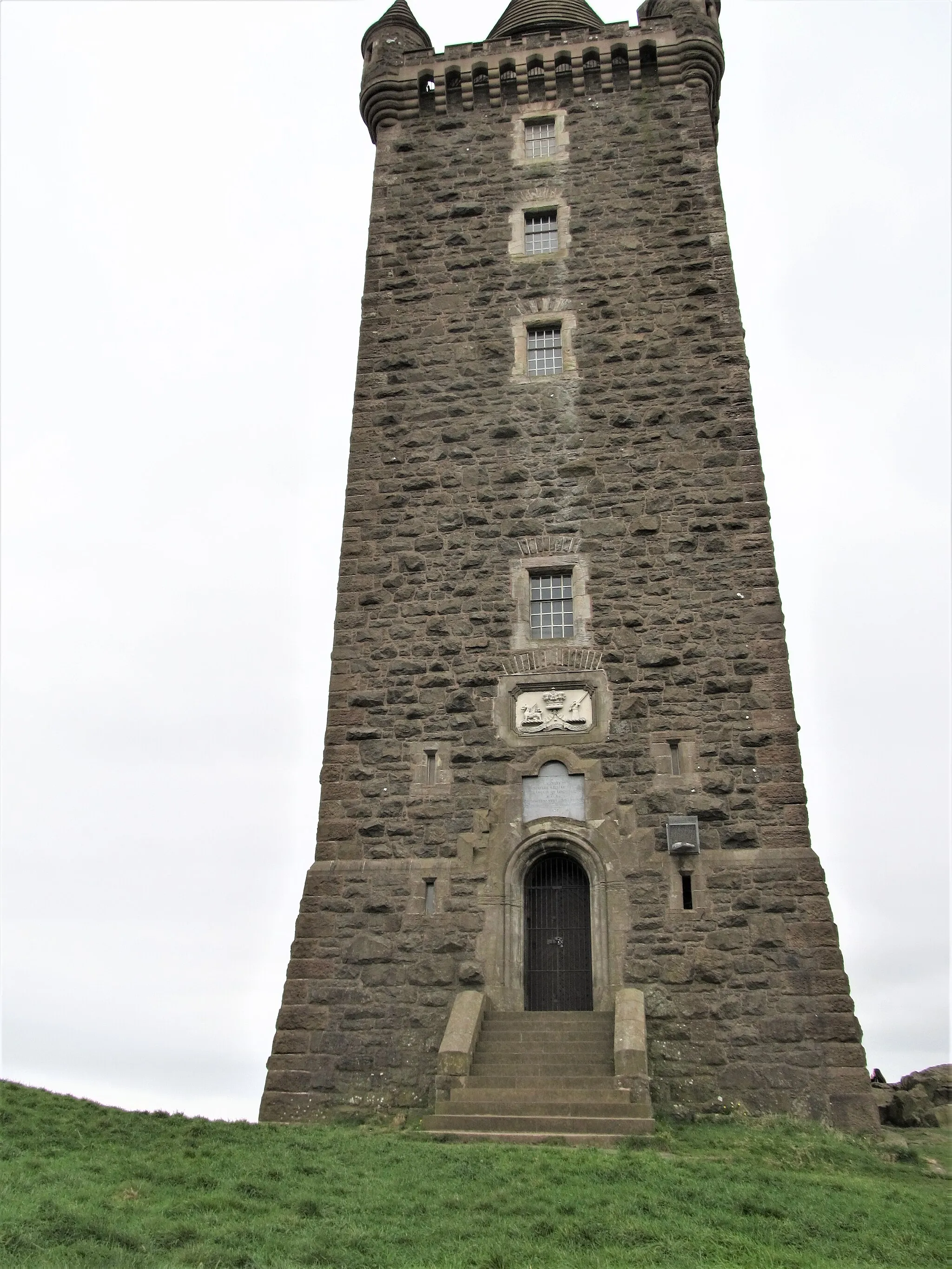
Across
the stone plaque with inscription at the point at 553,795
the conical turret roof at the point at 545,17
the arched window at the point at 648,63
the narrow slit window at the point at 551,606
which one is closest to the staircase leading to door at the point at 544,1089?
the stone plaque with inscription at the point at 553,795

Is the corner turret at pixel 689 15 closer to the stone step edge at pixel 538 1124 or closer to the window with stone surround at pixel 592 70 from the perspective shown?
the window with stone surround at pixel 592 70

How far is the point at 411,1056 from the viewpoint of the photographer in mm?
11820

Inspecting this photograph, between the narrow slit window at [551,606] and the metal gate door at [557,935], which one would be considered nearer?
the metal gate door at [557,935]

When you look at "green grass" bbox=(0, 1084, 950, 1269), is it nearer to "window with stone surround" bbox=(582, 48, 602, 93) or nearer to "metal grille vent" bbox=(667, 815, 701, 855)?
"metal grille vent" bbox=(667, 815, 701, 855)

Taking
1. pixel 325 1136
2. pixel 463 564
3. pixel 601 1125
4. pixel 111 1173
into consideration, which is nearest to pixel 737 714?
pixel 463 564

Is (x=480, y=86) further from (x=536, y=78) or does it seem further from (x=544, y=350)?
(x=544, y=350)

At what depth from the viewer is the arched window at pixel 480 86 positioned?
1808cm

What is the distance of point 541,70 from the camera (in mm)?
17969

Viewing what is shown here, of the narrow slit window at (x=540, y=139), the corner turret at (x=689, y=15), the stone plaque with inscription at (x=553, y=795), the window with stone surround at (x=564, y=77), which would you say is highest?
the corner turret at (x=689, y=15)

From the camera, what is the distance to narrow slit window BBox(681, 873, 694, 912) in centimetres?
1224

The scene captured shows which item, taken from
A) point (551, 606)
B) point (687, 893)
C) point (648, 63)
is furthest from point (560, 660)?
Answer: point (648, 63)

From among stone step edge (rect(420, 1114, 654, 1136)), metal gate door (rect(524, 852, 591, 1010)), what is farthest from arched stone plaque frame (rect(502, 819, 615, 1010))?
stone step edge (rect(420, 1114, 654, 1136))

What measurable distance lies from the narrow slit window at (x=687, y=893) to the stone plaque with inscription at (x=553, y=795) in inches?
52.7

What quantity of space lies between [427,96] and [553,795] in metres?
12.1
